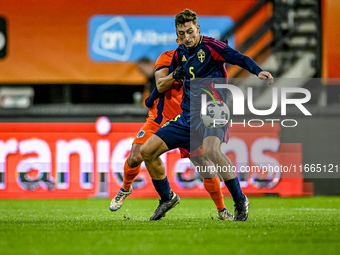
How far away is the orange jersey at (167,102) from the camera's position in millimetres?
6688

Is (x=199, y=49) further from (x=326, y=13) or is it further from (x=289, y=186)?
(x=326, y=13)

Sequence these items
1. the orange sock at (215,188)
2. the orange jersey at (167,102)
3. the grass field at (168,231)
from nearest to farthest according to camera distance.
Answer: the grass field at (168,231), the orange sock at (215,188), the orange jersey at (167,102)

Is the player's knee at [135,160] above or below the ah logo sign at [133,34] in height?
below

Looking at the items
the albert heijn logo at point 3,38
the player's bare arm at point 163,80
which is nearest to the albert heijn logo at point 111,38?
the albert heijn logo at point 3,38

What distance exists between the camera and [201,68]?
20.0ft

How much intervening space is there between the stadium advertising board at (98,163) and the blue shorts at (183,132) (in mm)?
4018

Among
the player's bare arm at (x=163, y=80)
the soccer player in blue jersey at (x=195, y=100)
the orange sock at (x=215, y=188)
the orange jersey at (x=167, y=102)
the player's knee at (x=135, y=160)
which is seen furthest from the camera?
the player's knee at (x=135, y=160)

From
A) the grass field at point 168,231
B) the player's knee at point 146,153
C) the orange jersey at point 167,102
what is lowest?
the grass field at point 168,231

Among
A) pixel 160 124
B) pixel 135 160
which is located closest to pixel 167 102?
pixel 160 124

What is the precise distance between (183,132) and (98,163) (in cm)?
433

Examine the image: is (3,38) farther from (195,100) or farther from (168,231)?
(168,231)

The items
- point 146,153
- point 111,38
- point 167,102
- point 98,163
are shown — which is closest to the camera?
point 146,153

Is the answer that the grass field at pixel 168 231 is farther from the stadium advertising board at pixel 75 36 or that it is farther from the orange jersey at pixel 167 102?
the stadium advertising board at pixel 75 36

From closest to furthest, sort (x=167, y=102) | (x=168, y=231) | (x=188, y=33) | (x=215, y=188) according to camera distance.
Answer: (x=168, y=231) → (x=188, y=33) → (x=215, y=188) → (x=167, y=102)
